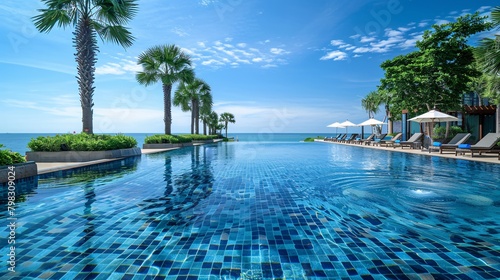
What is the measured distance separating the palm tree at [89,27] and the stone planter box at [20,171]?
559 cm

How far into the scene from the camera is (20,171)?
23.8 ft

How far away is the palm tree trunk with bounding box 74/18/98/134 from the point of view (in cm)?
1207

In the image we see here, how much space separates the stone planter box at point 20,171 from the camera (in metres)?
6.74

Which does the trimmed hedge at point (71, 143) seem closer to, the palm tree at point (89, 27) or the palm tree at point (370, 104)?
the palm tree at point (89, 27)

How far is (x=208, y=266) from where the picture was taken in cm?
275

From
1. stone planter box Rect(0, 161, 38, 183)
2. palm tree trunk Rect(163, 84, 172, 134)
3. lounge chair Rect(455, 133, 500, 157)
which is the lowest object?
stone planter box Rect(0, 161, 38, 183)

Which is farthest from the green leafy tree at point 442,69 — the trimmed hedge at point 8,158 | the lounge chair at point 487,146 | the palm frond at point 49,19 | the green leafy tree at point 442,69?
the trimmed hedge at point 8,158

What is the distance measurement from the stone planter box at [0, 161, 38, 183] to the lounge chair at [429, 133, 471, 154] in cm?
1844

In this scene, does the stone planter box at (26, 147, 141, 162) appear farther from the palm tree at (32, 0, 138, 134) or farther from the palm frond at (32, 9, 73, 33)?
the palm frond at (32, 9, 73, 33)

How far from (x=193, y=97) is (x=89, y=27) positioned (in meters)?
19.4

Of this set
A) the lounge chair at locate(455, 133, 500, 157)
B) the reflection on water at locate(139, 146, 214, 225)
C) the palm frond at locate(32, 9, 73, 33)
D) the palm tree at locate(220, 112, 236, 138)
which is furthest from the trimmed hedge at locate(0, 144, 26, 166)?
the palm tree at locate(220, 112, 236, 138)

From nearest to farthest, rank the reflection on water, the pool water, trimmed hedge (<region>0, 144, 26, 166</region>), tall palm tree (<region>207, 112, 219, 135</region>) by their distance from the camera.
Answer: the pool water
the reflection on water
trimmed hedge (<region>0, 144, 26, 166</region>)
tall palm tree (<region>207, 112, 219, 135</region>)

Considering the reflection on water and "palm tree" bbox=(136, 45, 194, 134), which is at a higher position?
"palm tree" bbox=(136, 45, 194, 134)

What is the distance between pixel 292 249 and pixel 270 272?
24.6 inches
